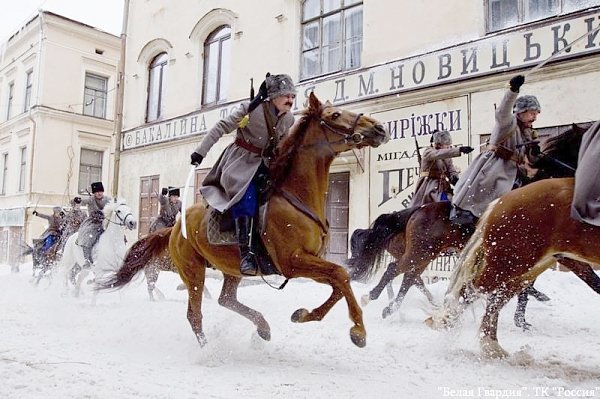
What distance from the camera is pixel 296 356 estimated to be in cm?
450

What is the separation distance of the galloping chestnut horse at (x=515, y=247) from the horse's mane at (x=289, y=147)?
1730 millimetres

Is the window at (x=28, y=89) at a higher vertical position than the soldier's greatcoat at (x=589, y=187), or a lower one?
higher

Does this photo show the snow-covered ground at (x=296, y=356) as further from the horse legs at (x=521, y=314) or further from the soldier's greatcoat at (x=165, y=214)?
the soldier's greatcoat at (x=165, y=214)

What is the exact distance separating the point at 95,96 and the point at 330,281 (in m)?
25.5

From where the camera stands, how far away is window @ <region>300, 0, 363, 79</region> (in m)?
12.1

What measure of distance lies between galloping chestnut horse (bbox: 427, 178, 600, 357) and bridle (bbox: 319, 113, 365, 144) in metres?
1.31

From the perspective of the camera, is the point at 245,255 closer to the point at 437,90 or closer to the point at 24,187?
the point at 437,90

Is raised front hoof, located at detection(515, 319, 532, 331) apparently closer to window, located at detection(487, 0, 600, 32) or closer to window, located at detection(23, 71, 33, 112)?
window, located at detection(487, 0, 600, 32)

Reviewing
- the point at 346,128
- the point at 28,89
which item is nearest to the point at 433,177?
the point at 346,128

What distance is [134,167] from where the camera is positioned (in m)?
17.6

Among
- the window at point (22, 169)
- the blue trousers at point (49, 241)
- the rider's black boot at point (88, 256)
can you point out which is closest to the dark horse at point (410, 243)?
the rider's black boot at point (88, 256)

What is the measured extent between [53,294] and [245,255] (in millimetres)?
7565

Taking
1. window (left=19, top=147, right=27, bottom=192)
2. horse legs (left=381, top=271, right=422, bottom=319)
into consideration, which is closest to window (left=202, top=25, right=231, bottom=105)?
horse legs (left=381, top=271, right=422, bottom=319)

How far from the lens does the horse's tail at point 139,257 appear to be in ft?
19.4
